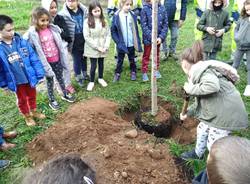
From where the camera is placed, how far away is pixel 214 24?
575 centimetres

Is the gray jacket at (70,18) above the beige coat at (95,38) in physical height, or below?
above

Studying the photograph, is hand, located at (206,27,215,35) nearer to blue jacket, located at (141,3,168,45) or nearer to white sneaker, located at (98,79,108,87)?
blue jacket, located at (141,3,168,45)

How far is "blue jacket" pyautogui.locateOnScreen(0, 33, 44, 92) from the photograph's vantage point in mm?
4234

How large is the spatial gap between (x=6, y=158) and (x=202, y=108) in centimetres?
240

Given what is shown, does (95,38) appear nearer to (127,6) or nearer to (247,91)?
(127,6)

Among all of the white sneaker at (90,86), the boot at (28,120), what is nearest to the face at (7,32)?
the boot at (28,120)

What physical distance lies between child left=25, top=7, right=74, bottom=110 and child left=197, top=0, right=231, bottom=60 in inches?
94.4

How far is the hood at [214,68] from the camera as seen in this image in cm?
329

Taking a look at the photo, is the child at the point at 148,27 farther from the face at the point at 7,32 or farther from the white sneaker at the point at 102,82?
the face at the point at 7,32

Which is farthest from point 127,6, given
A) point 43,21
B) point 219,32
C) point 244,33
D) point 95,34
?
point 244,33

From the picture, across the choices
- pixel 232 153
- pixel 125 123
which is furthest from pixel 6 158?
pixel 232 153

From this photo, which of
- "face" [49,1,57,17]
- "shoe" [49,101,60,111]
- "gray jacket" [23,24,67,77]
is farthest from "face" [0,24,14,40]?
"shoe" [49,101,60,111]

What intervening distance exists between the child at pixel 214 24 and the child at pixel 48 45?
2.40 m

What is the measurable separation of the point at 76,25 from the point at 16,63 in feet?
5.06
